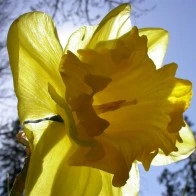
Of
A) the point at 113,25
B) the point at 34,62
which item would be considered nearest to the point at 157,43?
the point at 113,25

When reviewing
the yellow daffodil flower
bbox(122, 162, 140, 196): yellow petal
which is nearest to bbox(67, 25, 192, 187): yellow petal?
the yellow daffodil flower

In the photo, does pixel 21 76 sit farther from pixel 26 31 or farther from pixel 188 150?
pixel 188 150

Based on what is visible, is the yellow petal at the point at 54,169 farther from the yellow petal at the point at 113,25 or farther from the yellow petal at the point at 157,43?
the yellow petal at the point at 157,43

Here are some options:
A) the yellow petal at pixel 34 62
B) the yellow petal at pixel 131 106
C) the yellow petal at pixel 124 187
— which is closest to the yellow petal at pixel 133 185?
the yellow petal at pixel 124 187

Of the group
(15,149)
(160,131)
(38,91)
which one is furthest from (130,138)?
(15,149)

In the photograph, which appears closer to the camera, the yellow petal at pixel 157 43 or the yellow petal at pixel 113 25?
the yellow petal at pixel 113 25

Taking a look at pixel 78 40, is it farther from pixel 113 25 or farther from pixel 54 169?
pixel 54 169

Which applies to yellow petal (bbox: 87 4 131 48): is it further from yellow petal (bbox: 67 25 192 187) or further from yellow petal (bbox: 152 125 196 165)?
yellow petal (bbox: 152 125 196 165)
